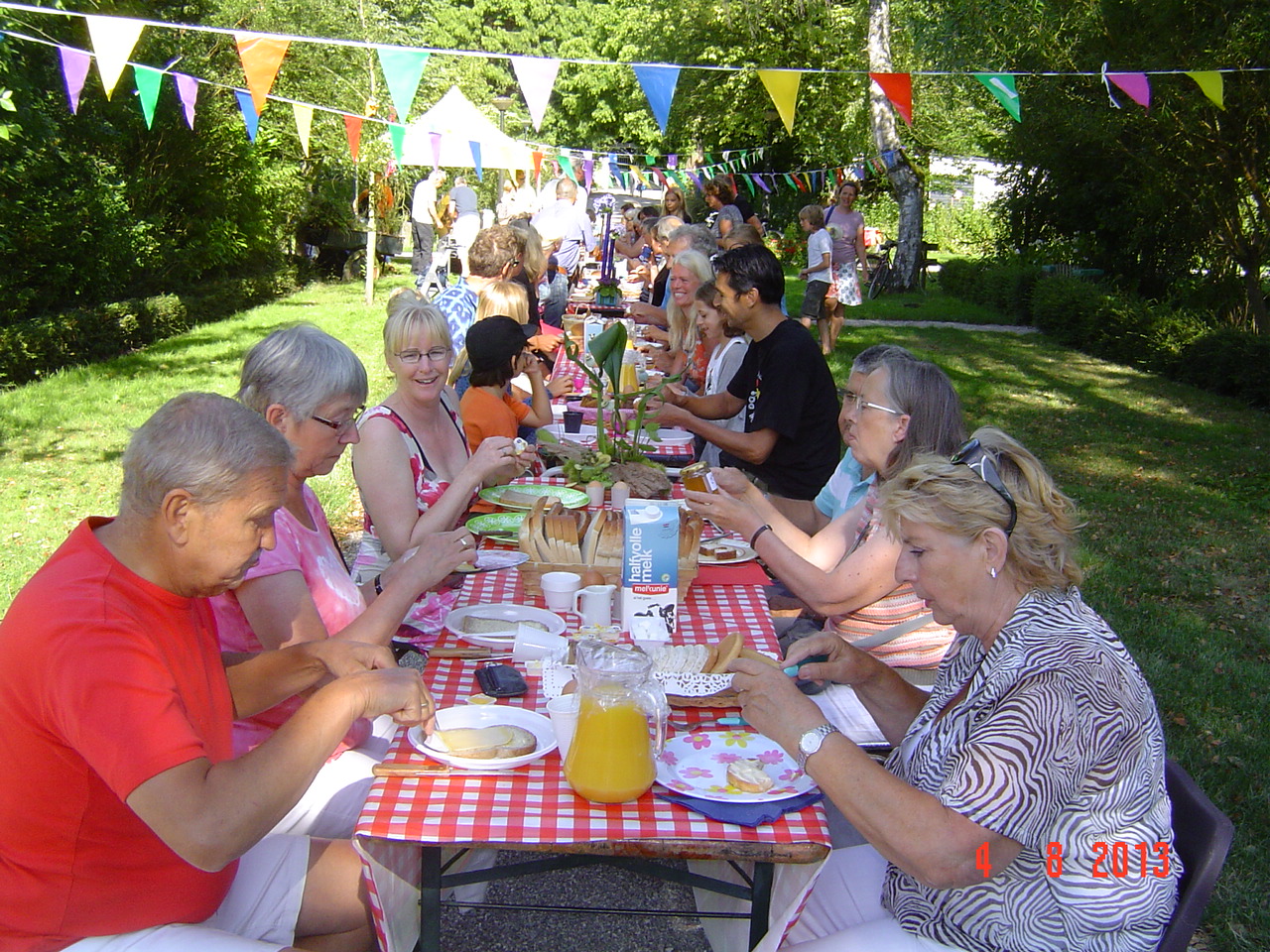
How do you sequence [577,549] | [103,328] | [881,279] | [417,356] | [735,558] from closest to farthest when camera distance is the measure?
1. [577,549]
2. [735,558]
3. [417,356]
4. [103,328]
5. [881,279]

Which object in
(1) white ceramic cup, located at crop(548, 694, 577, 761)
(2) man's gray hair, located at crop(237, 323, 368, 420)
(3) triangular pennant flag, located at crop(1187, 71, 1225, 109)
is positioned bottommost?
(1) white ceramic cup, located at crop(548, 694, 577, 761)

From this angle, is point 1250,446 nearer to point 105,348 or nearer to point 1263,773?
point 1263,773

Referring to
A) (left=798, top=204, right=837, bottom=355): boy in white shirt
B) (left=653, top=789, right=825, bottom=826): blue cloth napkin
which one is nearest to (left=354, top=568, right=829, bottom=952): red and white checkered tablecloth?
(left=653, top=789, right=825, bottom=826): blue cloth napkin

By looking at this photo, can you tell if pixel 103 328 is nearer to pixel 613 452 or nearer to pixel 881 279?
pixel 613 452

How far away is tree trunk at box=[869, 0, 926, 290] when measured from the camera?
18328mm

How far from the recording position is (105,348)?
34.9 ft

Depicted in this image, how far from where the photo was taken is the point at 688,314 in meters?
6.96

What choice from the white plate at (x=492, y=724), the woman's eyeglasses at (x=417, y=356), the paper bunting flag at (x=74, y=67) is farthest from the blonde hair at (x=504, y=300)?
the paper bunting flag at (x=74, y=67)

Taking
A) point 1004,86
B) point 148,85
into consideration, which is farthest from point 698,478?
point 148,85

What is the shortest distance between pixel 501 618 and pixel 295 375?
2.60 feet

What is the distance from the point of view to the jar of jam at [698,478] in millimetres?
3594

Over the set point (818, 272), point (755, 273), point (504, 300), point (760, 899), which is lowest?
point (760, 899)

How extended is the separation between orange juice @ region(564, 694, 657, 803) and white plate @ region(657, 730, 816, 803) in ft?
0.32
